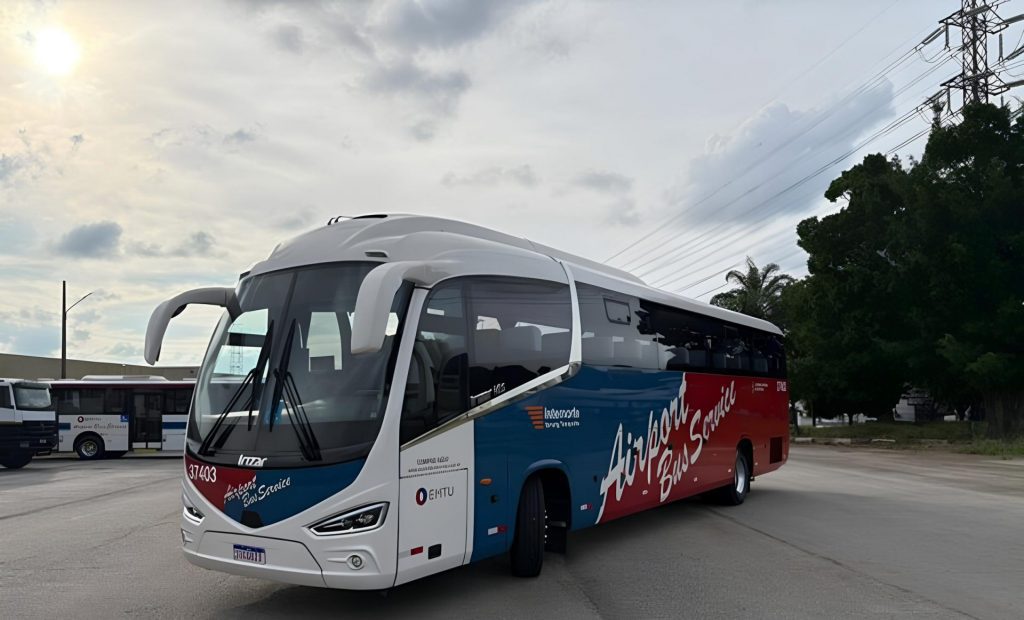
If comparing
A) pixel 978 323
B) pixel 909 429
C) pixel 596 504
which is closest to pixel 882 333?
pixel 978 323

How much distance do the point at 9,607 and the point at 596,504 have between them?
220 inches

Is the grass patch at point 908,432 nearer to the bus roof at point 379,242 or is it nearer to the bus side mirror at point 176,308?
the bus roof at point 379,242

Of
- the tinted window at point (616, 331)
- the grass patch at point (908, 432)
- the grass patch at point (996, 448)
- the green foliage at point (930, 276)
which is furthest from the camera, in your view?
the grass patch at point (908, 432)

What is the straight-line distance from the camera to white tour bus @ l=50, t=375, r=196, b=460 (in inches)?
1217

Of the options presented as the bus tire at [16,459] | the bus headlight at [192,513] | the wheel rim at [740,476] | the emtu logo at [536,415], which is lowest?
the bus tire at [16,459]

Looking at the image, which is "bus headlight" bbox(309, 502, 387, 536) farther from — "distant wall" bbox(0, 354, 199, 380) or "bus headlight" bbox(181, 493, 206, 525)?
"distant wall" bbox(0, 354, 199, 380)

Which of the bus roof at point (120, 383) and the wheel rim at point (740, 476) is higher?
the bus roof at point (120, 383)

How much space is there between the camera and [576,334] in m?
9.27

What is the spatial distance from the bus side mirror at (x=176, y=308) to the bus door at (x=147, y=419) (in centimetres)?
2513

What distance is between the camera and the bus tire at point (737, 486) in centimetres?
1434

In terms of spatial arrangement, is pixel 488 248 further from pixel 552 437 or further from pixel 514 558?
pixel 514 558

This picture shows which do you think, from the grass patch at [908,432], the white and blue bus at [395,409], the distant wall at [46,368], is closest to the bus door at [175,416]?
the distant wall at [46,368]

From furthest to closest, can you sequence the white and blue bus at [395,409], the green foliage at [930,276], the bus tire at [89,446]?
the green foliage at [930,276]
the bus tire at [89,446]
the white and blue bus at [395,409]

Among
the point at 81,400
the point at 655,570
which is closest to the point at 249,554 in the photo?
the point at 655,570
